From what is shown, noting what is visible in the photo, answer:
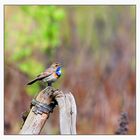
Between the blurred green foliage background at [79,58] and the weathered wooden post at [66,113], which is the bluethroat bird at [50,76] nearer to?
the weathered wooden post at [66,113]

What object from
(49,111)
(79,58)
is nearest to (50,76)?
(49,111)

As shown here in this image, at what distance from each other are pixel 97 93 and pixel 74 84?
238 mm

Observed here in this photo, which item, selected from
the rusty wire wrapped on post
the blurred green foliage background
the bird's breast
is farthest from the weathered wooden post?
the blurred green foliage background

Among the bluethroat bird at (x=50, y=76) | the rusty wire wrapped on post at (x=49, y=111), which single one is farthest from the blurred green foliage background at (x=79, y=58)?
the rusty wire wrapped on post at (x=49, y=111)

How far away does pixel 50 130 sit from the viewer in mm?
9016

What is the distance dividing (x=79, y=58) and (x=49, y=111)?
4.06 metres

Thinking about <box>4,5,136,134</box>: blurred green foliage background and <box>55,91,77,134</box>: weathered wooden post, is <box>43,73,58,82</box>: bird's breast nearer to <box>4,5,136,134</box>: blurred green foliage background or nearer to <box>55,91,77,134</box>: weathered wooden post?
<box>55,91,77,134</box>: weathered wooden post

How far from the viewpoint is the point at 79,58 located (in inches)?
412

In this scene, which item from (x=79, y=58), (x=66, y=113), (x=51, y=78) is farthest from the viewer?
(x=79, y=58)

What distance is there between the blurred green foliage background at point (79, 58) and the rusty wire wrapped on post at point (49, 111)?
2100 mm

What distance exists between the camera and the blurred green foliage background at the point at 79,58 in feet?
30.6

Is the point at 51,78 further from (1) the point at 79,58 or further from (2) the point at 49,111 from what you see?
(1) the point at 79,58
